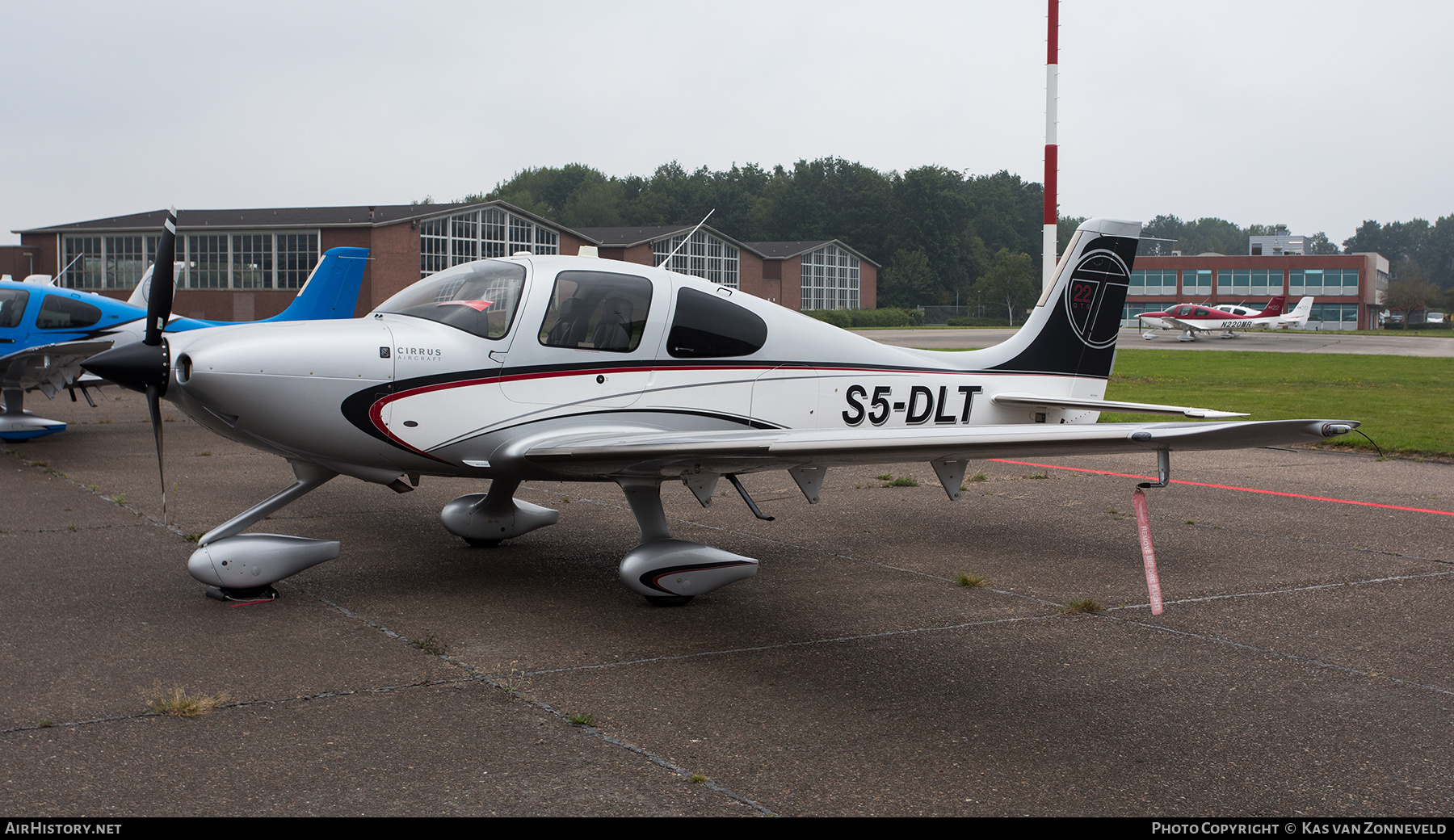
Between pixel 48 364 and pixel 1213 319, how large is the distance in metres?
55.4

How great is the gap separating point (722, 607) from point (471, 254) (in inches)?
1998

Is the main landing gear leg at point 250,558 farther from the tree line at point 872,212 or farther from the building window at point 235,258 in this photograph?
the tree line at point 872,212

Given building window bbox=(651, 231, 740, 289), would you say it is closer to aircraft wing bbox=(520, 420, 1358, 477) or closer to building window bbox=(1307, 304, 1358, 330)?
building window bbox=(1307, 304, 1358, 330)

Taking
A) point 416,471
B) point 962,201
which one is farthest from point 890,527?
point 962,201

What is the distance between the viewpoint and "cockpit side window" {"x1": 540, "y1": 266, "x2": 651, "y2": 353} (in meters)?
6.29

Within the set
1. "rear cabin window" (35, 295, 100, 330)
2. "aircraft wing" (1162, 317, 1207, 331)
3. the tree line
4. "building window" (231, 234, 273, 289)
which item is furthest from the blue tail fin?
the tree line

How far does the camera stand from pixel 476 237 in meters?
54.5

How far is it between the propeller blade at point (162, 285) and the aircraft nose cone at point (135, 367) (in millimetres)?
196

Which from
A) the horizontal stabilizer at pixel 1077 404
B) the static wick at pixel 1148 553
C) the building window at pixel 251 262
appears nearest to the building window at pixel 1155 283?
the building window at pixel 251 262

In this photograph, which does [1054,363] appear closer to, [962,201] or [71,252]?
[71,252]

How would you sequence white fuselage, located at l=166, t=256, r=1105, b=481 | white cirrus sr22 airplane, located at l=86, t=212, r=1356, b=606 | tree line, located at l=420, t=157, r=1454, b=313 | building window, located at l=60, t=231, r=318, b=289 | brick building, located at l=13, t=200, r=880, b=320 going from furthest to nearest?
tree line, located at l=420, t=157, r=1454, b=313 → building window, located at l=60, t=231, r=318, b=289 → brick building, located at l=13, t=200, r=880, b=320 → white fuselage, located at l=166, t=256, r=1105, b=481 → white cirrus sr22 airplane, located at l=86, t=212, r=1356, b=606

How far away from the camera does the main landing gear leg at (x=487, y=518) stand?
25.0ft

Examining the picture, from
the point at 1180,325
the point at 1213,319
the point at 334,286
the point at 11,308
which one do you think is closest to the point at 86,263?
the point at 11,308

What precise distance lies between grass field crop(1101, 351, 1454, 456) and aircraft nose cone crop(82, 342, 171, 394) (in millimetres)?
8053
